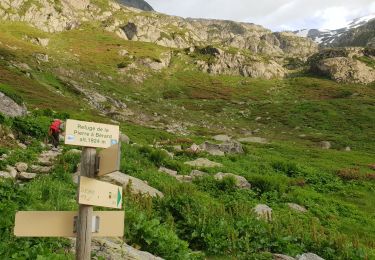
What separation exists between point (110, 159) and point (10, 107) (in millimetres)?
27469

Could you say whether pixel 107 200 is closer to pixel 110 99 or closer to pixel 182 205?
pixel 182 205

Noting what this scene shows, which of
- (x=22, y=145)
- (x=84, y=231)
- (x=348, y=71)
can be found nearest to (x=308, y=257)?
(x=84, y=231)

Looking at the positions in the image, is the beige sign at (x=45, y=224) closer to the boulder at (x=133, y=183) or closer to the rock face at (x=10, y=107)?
the boulder at (x=133, y=183)

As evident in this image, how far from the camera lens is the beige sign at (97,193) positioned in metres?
6.08

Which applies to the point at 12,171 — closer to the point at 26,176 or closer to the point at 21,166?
the point at 26,176

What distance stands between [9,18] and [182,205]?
146m

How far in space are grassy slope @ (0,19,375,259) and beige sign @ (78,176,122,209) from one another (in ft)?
7.90

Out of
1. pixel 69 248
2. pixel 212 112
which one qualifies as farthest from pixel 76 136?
pixel 212 112

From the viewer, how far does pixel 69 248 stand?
9.41m

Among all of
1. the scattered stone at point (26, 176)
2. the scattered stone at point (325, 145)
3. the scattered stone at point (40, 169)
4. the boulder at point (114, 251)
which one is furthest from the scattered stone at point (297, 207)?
the scattered stone at point (325, 145)

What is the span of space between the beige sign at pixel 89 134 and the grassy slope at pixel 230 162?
2774mm

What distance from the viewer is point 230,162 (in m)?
31.3

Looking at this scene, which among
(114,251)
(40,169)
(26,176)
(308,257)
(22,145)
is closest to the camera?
(114,251)

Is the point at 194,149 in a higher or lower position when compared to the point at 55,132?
lower
